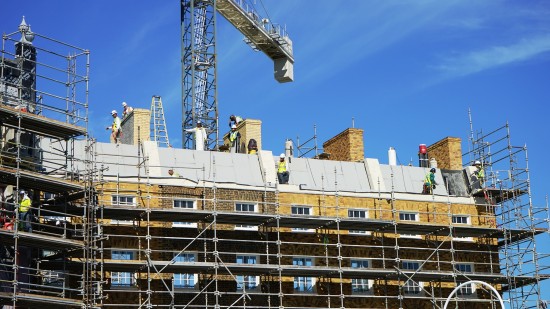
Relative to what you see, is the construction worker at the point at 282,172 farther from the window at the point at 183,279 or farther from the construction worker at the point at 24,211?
the construction worker at the point at 24,211

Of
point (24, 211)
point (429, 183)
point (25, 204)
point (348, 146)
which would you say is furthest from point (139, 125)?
point (429, 183)

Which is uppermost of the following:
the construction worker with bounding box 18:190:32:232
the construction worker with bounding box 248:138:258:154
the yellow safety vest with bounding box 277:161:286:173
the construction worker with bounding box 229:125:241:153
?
the construction worker with bounding box 229:125:241:153

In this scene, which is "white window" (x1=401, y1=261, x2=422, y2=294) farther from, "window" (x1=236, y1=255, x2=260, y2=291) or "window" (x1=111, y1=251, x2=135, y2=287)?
"window" (x1=111, y1=251, x2=135, y2=287)

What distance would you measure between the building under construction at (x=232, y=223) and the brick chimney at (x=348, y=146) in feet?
0.19

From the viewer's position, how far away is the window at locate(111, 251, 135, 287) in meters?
49.8

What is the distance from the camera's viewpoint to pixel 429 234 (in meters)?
56.3

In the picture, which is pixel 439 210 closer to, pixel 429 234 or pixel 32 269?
pixel 429 234

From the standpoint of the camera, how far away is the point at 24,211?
45.0 m

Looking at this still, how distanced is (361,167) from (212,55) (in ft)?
54.1

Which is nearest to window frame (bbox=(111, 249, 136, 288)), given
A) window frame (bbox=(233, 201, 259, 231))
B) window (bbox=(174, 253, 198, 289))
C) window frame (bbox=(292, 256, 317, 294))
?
window (bbox=(174, 253, 198, 289))

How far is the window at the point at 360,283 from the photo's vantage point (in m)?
54.2

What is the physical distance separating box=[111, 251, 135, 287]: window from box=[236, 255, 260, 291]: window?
15.6 feet

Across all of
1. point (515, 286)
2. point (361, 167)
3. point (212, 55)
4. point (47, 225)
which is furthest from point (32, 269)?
point (212, 55)

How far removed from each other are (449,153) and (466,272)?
6.93 metres
